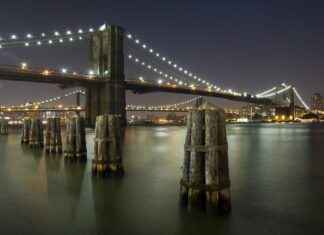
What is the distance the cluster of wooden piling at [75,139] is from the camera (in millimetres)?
14594

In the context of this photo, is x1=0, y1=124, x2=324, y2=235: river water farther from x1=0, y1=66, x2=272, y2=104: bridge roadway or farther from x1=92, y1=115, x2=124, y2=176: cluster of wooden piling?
x1=0, y1=66, x2=272, y2=104: bridge roadway

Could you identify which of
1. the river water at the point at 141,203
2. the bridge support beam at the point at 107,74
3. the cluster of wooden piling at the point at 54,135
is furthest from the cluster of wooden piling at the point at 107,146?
the bridge support beam at the point at 107,74

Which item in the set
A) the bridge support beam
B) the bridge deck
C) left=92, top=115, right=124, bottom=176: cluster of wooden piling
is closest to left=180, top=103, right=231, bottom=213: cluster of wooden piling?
left=92, top=115, right=124, bottom=176: cluster of wooden piling

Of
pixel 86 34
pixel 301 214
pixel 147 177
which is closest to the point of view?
pixel 301 214

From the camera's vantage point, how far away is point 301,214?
8180 millimetres

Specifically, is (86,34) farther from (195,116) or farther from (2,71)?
(195,116)

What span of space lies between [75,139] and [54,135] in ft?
14.8

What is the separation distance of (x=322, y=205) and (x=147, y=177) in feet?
19.0

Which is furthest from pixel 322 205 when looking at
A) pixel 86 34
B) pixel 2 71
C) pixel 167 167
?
pixel 86 34

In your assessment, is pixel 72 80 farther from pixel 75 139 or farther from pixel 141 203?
pixel 141 203

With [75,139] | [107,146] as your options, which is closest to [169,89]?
[75,139]

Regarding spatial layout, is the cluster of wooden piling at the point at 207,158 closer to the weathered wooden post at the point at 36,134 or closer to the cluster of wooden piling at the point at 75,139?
the cluster of wooden piling at the point at 75,139

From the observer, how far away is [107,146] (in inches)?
443

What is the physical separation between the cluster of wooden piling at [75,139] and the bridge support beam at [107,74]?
37141mm
